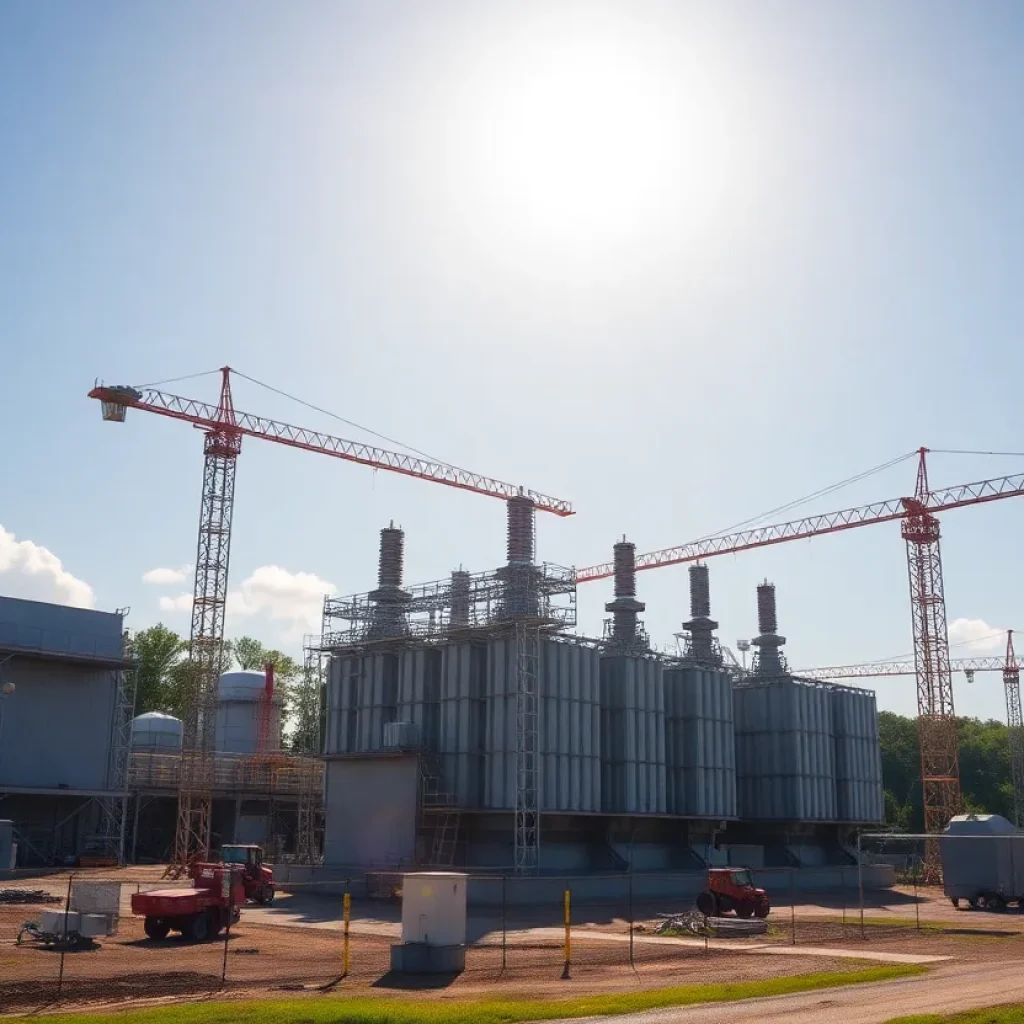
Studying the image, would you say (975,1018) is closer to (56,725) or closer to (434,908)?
(434,908)

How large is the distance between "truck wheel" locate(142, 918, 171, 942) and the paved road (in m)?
16.6

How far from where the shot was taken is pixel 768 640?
75.6 m

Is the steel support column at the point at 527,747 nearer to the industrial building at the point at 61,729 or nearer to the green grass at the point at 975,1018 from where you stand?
the industrial building at the point at 61,729

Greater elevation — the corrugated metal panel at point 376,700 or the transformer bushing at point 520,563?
the transformer bushing at point 520,563

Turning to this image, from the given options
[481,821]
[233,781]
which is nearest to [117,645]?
[233,781]

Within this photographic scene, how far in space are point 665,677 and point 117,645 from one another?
31.6m

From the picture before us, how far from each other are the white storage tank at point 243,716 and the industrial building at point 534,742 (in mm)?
28516

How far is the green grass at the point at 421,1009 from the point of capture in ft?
62.3

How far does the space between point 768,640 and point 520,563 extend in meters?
24.2

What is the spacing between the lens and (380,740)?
199 ft

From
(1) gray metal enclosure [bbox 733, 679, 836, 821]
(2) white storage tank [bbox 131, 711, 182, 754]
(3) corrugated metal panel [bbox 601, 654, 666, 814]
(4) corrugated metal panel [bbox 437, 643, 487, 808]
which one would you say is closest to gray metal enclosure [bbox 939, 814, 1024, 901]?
(3) corrugated metal panel [bbox 601, 654, 666, 814]

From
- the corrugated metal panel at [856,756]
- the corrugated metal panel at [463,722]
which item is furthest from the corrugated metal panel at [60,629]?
the corrugated metal panel at [856,756]

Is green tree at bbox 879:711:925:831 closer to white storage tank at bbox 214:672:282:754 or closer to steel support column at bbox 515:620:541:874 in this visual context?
white storage tank at bbox 214:672:282:754

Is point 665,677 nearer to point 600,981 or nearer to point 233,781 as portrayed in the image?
point 233,781
